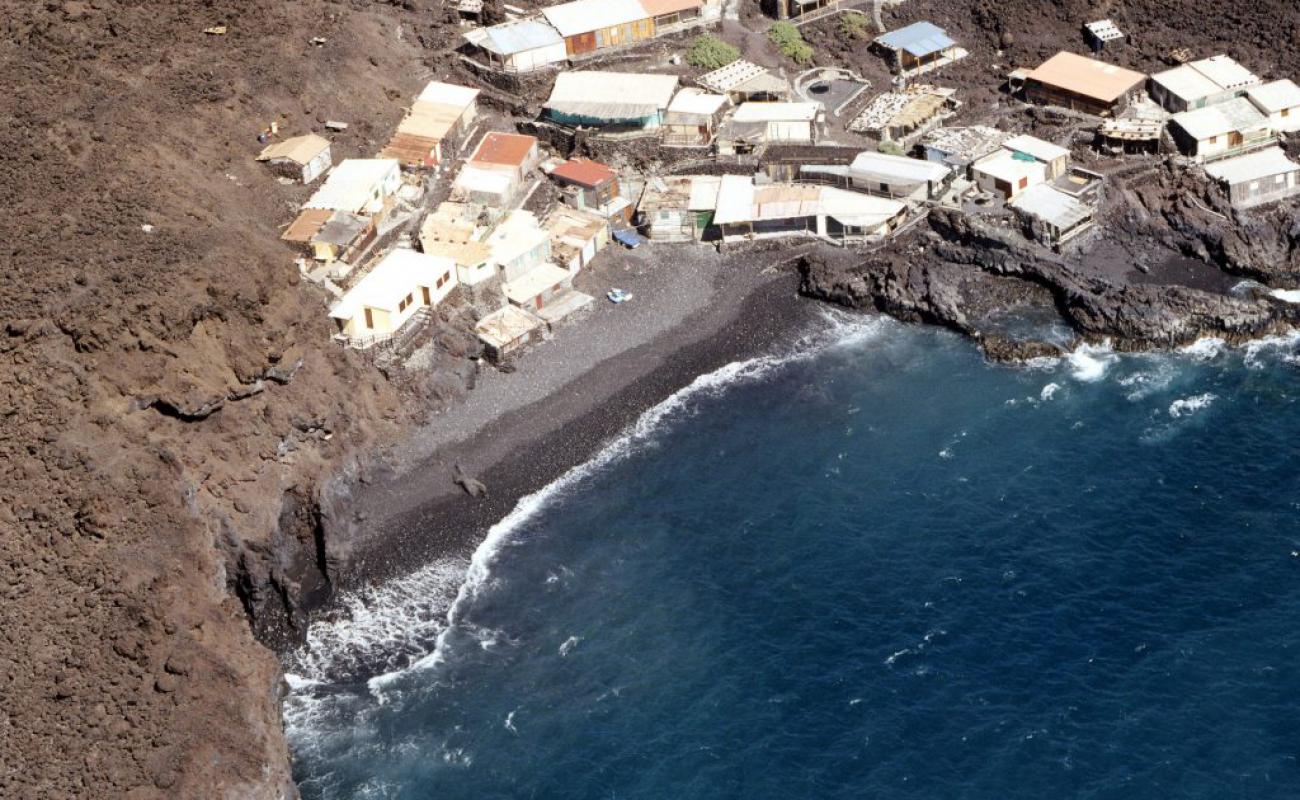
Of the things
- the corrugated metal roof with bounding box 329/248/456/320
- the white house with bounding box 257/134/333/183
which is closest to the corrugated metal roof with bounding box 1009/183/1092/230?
the corrugated metal roof with bounding box 329/248/456/320

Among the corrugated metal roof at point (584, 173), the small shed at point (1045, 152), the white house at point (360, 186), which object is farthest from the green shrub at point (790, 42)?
the white house at point (360, 186)

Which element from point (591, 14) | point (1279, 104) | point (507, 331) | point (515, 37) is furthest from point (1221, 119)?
point (507, 331)

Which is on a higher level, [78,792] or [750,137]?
[750,137]

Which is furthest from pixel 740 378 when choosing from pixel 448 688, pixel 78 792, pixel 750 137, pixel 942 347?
pixel 78 792

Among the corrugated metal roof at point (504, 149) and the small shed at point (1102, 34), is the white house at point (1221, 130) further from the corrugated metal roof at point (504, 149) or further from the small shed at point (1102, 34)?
Result: the corrugated metal roof at point (504, 149)

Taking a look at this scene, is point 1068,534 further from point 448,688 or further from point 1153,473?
point 448,688

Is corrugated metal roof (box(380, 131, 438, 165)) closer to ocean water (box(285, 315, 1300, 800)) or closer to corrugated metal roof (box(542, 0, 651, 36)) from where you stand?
corrugated metal roof (box(542, 0, 651, 36))
